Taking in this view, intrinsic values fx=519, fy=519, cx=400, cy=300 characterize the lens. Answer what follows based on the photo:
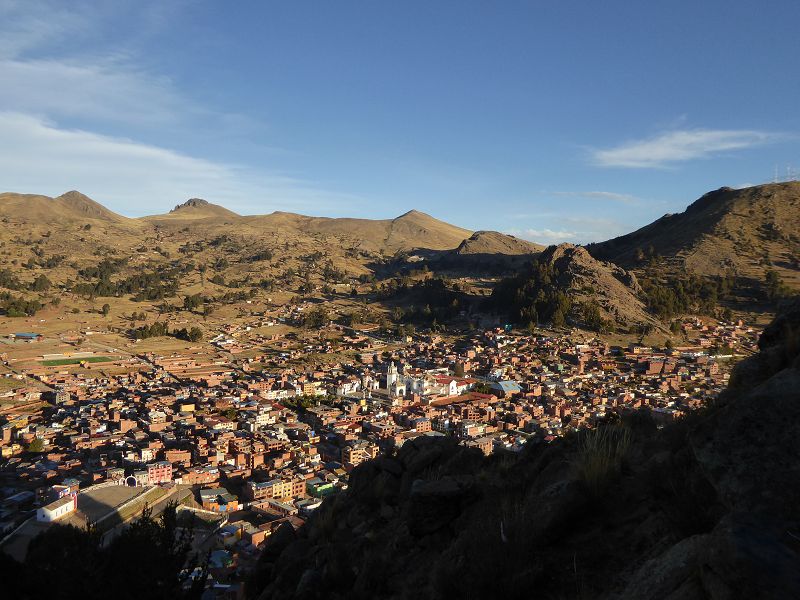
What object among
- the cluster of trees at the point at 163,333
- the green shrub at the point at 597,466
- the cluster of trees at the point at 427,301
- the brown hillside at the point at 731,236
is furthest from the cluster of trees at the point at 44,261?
the green shrub at the point at 597,466

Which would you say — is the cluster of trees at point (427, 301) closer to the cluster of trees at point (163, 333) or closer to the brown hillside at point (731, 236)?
the cluster of trees at point (163, 333)

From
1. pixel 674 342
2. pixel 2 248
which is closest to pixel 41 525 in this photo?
pixel 674 342

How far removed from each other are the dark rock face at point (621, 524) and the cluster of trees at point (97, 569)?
5.07 feet

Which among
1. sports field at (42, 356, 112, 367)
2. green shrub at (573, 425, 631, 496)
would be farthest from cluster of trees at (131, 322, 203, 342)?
green shrub at (573, 425, 631, 496)

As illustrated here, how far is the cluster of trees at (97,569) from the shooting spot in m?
6.09

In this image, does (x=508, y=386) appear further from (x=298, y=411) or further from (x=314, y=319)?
(x=314, y=319)

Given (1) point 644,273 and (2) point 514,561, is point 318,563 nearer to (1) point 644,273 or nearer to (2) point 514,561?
(2) point 514,561

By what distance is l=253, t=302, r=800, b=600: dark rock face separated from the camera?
2471 mm

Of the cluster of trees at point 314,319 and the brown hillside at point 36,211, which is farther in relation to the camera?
the brown hillside at point 36,211

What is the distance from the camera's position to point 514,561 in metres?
3.77

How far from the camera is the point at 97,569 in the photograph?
6.38 meters

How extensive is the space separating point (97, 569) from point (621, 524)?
6.09m

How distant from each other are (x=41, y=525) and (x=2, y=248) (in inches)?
4232

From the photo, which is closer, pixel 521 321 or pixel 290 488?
pixel 290 488
